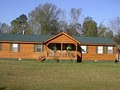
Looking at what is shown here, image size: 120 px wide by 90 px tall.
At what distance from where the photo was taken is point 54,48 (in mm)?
51156

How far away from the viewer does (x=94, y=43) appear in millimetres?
52719

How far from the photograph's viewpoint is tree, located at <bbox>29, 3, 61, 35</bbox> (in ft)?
283

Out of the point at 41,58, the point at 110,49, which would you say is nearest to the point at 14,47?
the point at 41,58

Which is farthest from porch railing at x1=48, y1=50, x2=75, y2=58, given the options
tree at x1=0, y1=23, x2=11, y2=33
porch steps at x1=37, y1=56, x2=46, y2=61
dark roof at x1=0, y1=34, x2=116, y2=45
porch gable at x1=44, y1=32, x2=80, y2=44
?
tree at x1=0, y1=23, x2=11, y2=33

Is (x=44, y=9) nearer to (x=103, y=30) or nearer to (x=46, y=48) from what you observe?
(x=103, y=30)

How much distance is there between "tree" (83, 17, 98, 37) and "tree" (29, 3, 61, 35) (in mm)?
8389

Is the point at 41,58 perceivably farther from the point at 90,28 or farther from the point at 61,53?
the point at 90,28

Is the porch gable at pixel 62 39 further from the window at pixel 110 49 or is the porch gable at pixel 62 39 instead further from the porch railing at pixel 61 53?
the window at pixel 110 49

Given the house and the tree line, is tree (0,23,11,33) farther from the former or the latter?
the house

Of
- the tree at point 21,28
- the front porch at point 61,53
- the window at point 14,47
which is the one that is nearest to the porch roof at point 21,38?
the window at point 14,47

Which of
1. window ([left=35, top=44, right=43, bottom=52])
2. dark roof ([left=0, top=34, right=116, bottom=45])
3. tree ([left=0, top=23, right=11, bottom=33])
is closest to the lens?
window ([left=35, top=44, right=43, bottom=52])

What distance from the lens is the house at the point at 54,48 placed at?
164ft

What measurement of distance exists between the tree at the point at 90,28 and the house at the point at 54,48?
3580 cm

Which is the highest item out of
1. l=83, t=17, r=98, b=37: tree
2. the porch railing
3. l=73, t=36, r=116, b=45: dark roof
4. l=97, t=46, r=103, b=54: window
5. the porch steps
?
l=83, t=17, r=98, b=37: tree
